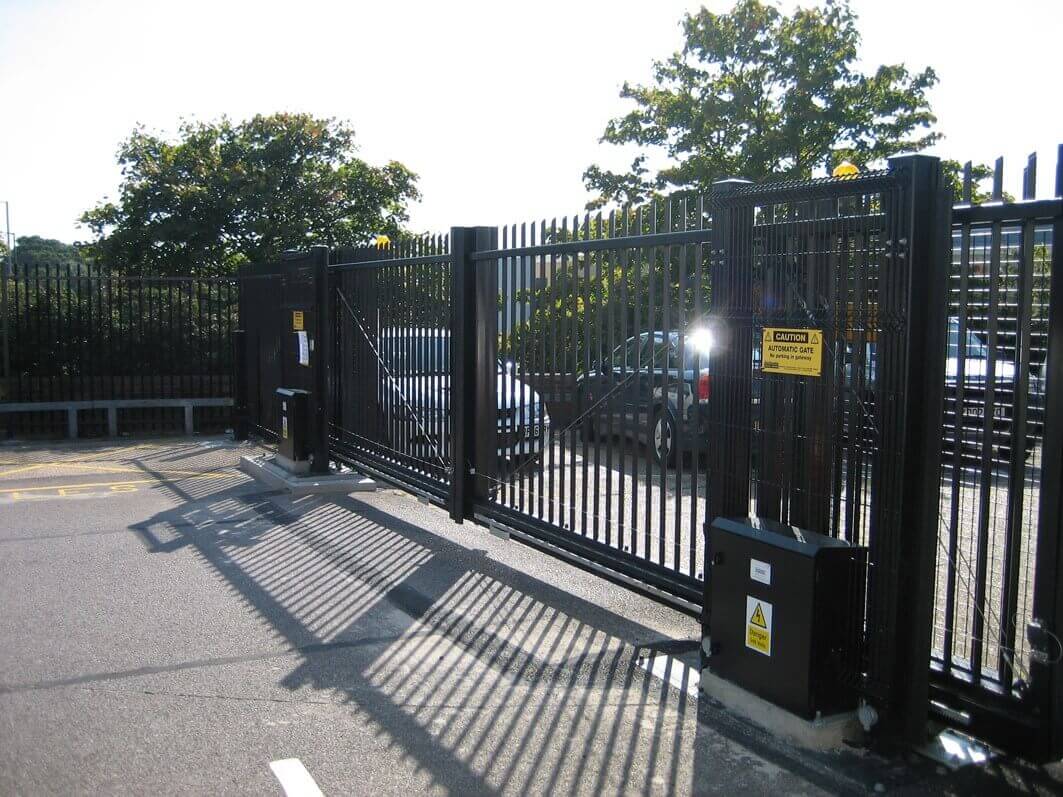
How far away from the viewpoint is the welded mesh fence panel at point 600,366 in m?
5.80

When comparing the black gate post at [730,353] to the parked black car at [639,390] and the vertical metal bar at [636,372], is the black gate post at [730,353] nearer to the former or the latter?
the parked black car at [639,390]

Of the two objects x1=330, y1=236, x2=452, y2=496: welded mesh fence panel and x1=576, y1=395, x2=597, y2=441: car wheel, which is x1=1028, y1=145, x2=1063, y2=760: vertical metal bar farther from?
x1=330, y1=236, x2=452, y2=496: welded mesh fence panel

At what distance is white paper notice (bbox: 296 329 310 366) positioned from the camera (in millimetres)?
10789

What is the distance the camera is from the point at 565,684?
509 centimetres

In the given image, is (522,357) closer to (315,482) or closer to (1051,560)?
(315,482)

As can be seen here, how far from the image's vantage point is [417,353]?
28.7 ft

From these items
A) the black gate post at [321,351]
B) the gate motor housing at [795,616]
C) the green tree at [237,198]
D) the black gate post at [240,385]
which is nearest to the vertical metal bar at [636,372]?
the gate motor housing at [795,616]

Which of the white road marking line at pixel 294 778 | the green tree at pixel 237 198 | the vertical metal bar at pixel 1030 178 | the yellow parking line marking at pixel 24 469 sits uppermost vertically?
the green tree at pixel 237 198

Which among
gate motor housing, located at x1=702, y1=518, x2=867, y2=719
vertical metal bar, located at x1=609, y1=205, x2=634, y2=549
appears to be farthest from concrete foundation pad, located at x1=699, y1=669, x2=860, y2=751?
vertical metal bar, located at x1=609, y1=205, x2=634, y2=549

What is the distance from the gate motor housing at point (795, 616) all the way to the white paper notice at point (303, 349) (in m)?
7.02

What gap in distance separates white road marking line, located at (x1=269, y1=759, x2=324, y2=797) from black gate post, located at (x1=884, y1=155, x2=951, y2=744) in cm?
244

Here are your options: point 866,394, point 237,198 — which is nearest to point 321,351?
point 866,394

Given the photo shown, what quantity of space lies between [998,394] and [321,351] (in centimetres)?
760

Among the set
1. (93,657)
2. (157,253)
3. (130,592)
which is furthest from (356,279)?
(157,253)
